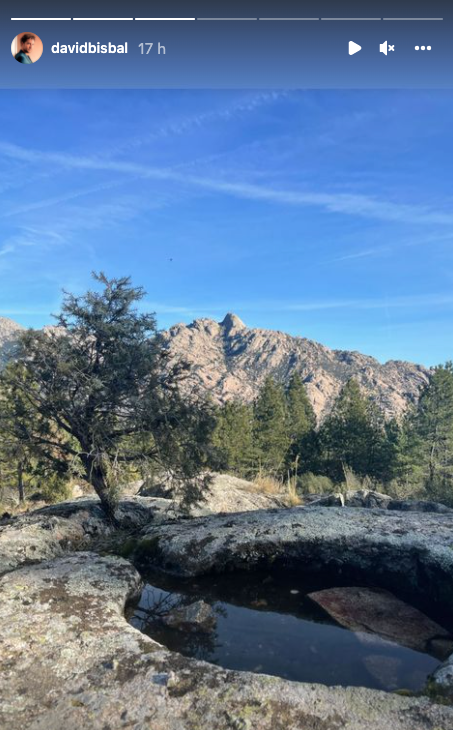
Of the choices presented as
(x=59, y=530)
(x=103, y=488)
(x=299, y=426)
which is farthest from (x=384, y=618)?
(x=299, y=426)

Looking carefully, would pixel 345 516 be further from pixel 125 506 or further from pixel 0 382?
pixel 0 382

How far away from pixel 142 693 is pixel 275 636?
2382 mm

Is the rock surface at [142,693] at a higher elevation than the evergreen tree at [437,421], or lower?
lower

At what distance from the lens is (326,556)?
7.98 m

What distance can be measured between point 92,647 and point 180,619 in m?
1.59

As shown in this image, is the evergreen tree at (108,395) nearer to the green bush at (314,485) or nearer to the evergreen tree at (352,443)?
the green bush at (314,485)

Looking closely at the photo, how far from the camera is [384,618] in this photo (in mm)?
6301

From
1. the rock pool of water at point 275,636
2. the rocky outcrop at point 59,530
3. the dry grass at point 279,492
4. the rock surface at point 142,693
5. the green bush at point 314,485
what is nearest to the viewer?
the rock surface at point 142,693

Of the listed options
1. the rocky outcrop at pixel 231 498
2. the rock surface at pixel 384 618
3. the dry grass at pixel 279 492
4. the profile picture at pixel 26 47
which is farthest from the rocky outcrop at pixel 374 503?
the profile picture at pixel 26 47

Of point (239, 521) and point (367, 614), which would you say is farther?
point (239, 521)

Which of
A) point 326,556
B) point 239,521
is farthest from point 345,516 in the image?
point 239,521

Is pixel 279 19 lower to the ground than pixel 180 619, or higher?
higher

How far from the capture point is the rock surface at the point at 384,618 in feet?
18.6

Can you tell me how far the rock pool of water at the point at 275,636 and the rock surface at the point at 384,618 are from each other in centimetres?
14
